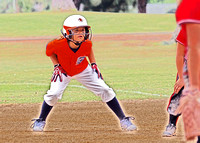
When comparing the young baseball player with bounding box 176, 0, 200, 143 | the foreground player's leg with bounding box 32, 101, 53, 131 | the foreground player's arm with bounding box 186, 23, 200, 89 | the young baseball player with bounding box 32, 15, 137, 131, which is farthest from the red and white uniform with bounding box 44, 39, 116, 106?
the foreground player's arm with bounding box 186, 23, 200, 89

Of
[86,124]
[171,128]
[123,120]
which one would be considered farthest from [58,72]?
[171,128]

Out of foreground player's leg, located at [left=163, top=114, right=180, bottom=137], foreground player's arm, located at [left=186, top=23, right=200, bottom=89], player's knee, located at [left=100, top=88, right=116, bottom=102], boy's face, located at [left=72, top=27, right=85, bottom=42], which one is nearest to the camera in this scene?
foreground player's arm, located at [left=186, top=23, right=200, bottom=89]

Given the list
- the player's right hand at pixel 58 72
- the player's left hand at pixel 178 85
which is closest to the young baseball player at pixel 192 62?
the player's left hand at pixel 178 85

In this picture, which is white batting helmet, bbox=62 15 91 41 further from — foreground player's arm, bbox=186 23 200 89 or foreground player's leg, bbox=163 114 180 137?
foreground player's arm, bbox=186 23 200 89

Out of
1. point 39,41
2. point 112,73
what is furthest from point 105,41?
point 112,73

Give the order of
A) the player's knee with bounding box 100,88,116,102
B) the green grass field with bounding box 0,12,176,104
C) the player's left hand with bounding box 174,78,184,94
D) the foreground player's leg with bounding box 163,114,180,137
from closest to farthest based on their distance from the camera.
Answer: the player's left hand with bounding box 174,78,184,94
the foreground player's leg with bounding box 163,114,180,137
the player's knee with bounding box 100,88,116,102
the green grass field with bounding box 0,12,176,104

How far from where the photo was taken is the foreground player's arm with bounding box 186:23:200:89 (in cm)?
346

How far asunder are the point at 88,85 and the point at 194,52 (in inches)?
157

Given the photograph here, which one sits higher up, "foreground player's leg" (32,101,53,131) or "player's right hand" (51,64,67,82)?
"player's right hand" (51,64,67,82)

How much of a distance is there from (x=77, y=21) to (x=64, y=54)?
19.3 inches

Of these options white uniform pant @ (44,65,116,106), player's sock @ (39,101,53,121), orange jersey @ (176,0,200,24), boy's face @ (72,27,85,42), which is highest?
orange jersey @ (176,0,200,24)

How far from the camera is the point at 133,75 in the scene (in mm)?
17219

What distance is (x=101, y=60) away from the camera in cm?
2452

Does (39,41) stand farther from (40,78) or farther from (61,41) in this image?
(61,41)
